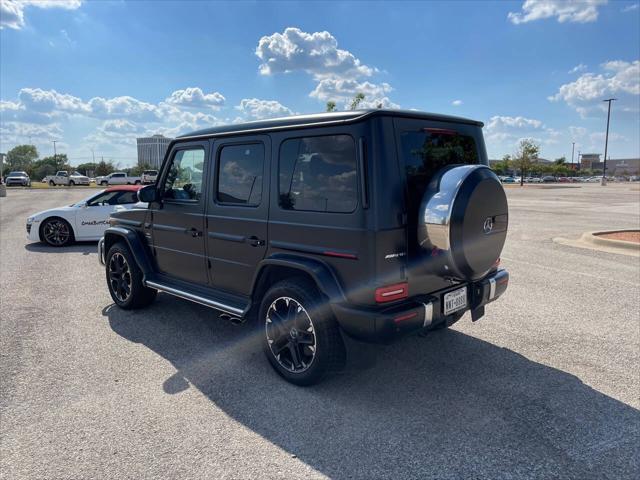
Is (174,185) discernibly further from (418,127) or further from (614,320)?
(614,320)

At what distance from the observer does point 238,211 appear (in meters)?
3.95

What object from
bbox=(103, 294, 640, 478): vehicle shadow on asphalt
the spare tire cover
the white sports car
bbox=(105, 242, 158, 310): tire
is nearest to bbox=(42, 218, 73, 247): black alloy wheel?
the white sports car

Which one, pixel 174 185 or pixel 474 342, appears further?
pixel 174 185

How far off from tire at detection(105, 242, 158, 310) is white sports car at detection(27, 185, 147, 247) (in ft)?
17.0

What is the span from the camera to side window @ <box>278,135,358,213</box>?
316 cm

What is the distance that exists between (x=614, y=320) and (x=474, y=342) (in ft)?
6.29

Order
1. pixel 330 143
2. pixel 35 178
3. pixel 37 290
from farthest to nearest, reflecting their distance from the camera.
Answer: pixel 35 178, pixel 37 290, pixel 330 143

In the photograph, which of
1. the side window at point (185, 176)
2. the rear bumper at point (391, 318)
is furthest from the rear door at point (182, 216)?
the rear bumper at point (391, 318)

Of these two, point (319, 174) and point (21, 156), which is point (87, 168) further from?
point (319, 174)

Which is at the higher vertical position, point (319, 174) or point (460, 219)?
point (319, 174)

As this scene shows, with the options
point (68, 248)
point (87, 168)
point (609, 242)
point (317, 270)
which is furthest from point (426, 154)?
point (87, 168)

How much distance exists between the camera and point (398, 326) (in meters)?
3.04

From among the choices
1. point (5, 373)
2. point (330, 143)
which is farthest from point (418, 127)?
point (5, 373)

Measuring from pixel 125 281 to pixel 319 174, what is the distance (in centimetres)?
333
